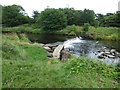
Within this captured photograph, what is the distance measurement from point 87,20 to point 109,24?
26.5 feet

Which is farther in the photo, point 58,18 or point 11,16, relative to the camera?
point 11,16

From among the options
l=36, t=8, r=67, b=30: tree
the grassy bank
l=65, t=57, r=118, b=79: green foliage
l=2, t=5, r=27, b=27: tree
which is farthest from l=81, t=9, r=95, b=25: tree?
the grassy bank

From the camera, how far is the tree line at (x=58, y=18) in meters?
28.0

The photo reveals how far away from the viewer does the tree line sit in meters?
A: 28.0

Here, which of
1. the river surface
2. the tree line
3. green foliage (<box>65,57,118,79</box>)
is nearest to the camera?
green foliage (<box>65,57,118,79</box>)

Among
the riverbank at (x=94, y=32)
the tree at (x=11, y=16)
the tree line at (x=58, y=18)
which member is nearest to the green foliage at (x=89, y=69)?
the riverbank at (x=94, y=32)

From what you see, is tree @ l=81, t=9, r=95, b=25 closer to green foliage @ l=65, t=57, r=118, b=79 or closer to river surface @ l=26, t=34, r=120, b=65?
river surface @ l=26, t=34, r=120, b=65

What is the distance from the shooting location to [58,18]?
28.6 meters

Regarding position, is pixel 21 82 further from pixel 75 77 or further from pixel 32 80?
pixel 75 77

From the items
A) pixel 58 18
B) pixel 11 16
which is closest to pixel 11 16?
pixel 11 16

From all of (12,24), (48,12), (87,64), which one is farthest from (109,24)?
(12,24)

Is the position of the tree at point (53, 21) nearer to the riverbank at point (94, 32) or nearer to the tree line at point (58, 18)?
the tree line at point (58, 18)

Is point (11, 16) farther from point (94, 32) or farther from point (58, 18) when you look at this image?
point (94, 32)

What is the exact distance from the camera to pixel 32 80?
3.43 meters
